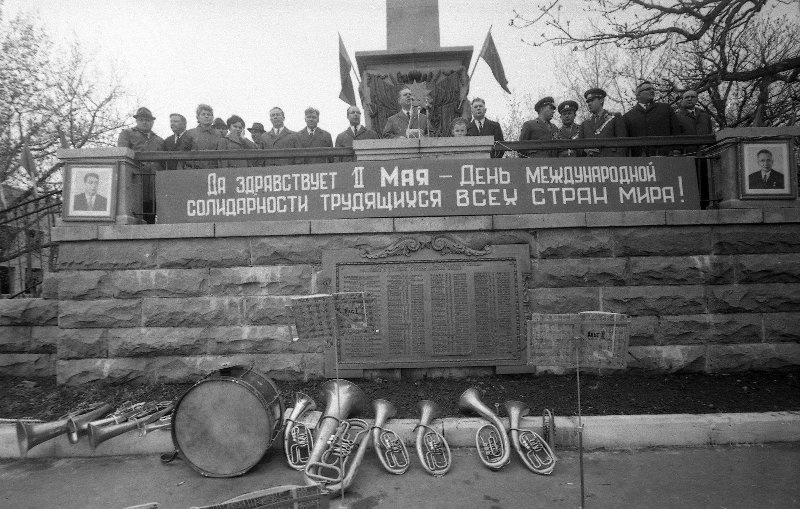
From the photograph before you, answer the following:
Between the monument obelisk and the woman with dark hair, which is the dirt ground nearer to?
the woman with dark hair

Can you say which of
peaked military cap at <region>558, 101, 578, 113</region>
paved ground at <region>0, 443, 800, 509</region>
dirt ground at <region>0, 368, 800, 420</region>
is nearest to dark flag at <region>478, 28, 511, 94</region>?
peaked military cap at <region>558, 101, 578, 113</region>

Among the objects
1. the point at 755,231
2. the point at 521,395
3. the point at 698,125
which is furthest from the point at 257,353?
the point at 698,125

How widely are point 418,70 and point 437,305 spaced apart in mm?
5526

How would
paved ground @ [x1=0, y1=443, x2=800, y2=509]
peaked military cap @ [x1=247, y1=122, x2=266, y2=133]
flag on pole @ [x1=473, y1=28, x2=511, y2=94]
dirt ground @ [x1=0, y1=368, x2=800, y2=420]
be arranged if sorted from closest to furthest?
paved ground @ [x1=0, y1=443, x2=800, y2=509], dirt ground @ [x1=0, y1=368, x2=800, y2=420], flag on pole @ [x1=473, y1=28, x2=511, y2=94], peaked military cap @ [x1=247, y1=122, x2=266, y2=133]

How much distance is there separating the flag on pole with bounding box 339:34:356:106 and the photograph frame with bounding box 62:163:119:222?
16.4 ft

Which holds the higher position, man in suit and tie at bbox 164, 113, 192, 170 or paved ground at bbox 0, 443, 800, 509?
man in suit and tie at bbox 164, 113, 192, 170

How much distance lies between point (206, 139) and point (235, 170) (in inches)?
83.7

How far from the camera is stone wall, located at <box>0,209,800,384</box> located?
651 cm

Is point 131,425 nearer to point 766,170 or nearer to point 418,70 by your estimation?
point 418,70

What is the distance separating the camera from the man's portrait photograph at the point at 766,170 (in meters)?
6.71

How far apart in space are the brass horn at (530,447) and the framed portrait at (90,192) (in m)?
6.21

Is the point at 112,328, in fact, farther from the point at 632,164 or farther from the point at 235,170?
the point at 632,164

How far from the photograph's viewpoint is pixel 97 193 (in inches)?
269

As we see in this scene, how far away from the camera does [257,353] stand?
6551 mm
